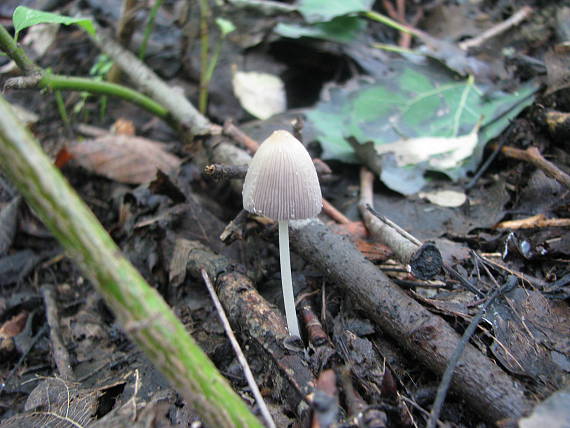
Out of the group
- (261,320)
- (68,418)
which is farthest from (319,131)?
(68,418)

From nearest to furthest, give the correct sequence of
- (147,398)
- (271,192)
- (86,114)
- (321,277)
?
(271,192)
(147,398)
(321,277)
(86,114)

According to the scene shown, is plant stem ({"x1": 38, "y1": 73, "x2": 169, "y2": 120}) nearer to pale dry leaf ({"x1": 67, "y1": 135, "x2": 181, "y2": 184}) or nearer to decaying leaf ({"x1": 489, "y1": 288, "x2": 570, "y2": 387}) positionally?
pale dry leaf ({"x1": 67, "y1": 135, "x2": 181, "y2": 184})

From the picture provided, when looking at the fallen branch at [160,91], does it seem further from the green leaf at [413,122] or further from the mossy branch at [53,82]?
the green leaf at [413,122]

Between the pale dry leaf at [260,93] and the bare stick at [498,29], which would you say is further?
the bare stick at [498,29]

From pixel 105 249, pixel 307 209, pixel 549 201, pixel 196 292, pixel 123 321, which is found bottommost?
pixel 196 292

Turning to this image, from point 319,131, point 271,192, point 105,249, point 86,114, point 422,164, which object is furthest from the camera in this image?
point 86,114

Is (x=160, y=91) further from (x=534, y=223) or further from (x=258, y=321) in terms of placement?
(x=534, y=223)

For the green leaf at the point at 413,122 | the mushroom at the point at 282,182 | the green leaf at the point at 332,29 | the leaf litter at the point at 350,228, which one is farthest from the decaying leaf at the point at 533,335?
the green leaf at the point at 332,29

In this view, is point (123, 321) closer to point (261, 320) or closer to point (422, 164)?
point (261, 320)

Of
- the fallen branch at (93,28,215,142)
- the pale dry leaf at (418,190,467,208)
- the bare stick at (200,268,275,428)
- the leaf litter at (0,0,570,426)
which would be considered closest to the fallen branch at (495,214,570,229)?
the leaf litter at (0,0,570,426)
